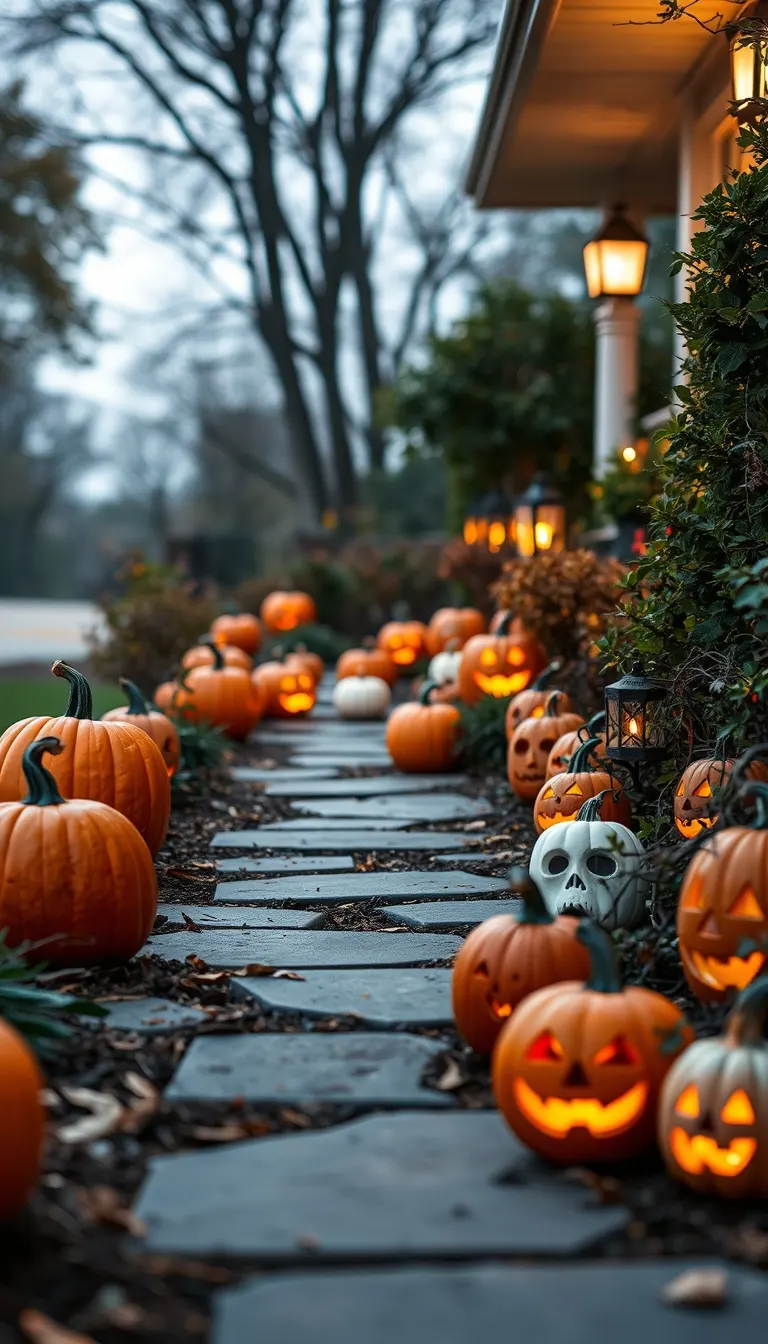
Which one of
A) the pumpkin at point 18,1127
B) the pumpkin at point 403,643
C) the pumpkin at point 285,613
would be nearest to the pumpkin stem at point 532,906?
the pumpkin at point 18,1127

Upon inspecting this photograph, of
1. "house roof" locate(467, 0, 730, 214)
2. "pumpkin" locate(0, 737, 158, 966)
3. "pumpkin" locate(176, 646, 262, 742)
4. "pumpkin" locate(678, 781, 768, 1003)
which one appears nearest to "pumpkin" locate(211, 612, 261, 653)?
"pumpkin" locate(176, 646, 262, 742)

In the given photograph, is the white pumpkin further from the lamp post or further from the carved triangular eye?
the carved triangular eye

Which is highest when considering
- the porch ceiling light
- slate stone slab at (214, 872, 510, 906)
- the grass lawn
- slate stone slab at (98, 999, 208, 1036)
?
the porch ceiling light

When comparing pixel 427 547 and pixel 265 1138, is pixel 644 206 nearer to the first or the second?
pixel 427 547

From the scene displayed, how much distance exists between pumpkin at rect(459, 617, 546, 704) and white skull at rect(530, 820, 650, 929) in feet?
12.0

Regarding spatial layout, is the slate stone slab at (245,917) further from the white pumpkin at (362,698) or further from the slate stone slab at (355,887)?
the white pumpkin at (362,698)

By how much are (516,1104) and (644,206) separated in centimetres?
820

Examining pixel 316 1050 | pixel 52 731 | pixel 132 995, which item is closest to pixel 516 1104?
pixel 316 1050

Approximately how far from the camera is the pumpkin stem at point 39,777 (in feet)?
11.0

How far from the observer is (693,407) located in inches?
159

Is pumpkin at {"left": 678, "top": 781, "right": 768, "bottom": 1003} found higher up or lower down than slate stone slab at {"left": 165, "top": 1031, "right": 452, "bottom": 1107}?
higher up

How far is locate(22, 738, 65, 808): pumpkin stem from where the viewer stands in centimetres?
334

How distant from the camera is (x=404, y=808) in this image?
6.14 m

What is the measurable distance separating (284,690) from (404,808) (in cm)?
367
